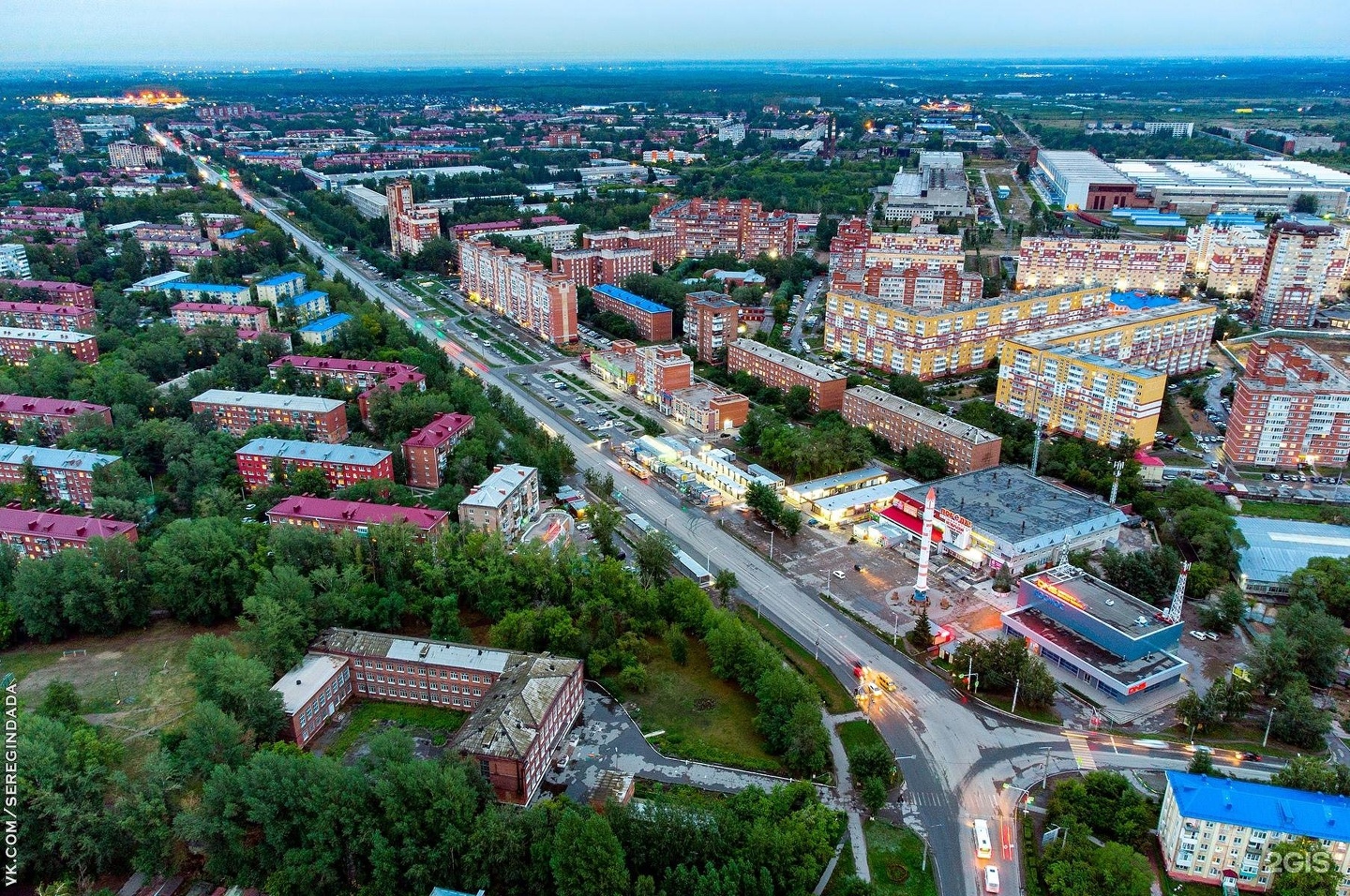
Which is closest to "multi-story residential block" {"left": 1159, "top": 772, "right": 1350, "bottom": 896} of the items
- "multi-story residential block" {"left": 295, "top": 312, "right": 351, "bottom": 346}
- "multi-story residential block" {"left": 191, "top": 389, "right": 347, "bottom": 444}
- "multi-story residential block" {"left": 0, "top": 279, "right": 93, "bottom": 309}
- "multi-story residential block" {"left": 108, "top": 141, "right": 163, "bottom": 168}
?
"multi-story residential block" {"left": 191, "top": 389, "right": 347, "bottom": 444}

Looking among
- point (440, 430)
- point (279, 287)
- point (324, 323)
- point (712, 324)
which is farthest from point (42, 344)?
point (712, 324)

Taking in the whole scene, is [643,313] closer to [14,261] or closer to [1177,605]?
[1177,605]

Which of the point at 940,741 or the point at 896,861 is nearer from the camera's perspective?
the point at 896,861

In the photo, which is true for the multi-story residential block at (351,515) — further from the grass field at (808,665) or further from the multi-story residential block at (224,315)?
the multi-story residential block at (224,315)

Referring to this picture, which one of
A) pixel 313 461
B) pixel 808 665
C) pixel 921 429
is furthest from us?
pixel 921 429

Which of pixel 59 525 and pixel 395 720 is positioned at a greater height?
pixel 59 525

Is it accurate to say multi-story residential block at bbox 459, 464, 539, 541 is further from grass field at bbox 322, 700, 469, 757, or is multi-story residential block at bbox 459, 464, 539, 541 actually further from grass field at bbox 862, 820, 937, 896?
grass field at bbox 862, 820, 937, 896
